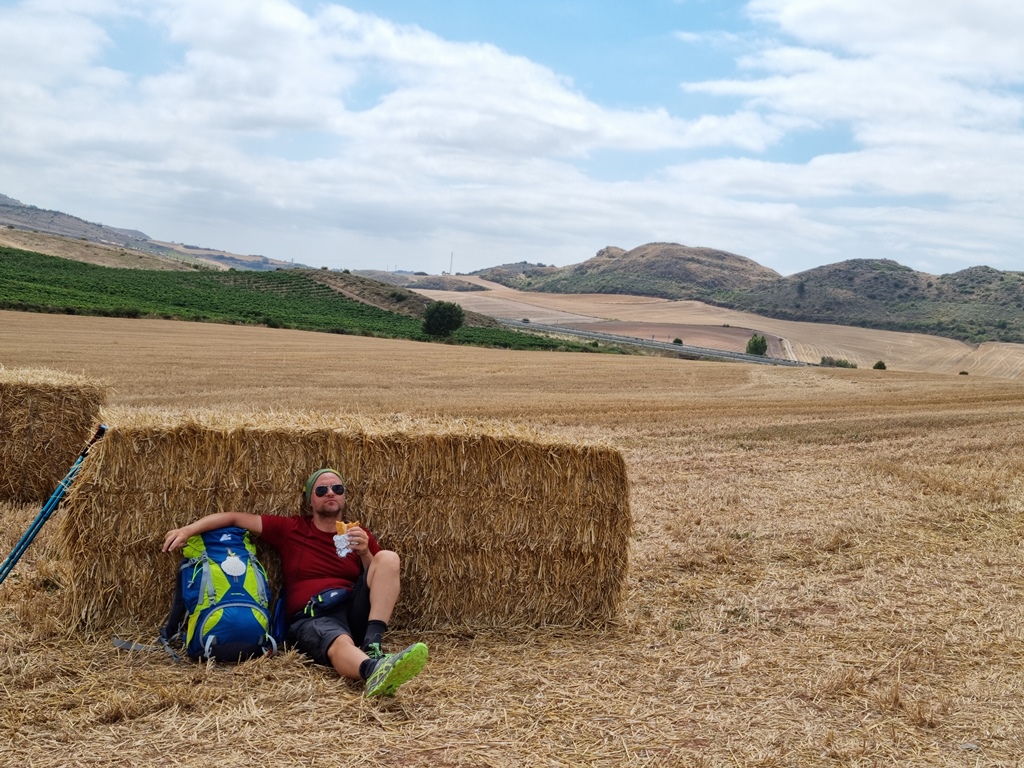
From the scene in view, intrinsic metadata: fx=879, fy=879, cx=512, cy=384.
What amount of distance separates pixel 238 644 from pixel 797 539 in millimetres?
5828

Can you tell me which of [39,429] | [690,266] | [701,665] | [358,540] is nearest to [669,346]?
[39,429]

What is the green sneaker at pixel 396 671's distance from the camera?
189 inches

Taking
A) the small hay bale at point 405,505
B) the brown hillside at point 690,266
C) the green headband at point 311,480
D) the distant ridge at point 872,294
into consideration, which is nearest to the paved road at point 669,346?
A: the distant ridge at point 872,294

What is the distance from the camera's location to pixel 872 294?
11250 centimetres

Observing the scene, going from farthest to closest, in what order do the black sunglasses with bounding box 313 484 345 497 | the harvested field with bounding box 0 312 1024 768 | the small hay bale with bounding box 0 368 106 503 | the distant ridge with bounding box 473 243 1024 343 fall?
1. the distant ridge with bounding box 473 243 1024 343
2. the small hay bale with bounding box 0 368 106 503
3. the black sunglasses with bounding box 313 484 345 497
4. the harvested field with bounding box 0 312 1024 768

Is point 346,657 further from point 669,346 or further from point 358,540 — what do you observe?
point 669,346

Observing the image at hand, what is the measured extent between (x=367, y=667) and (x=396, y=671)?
0.30 m

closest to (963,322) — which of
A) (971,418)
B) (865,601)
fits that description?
(971,418)

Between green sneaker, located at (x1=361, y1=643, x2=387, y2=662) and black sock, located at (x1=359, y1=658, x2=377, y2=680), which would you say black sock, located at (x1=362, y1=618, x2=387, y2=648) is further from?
black sock, located at (x1=359, y1=658, x2=377, y2=680)

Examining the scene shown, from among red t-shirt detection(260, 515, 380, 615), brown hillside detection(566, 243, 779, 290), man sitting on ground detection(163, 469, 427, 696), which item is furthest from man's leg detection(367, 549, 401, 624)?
brown hillside detection(566, 243, 779, 290)

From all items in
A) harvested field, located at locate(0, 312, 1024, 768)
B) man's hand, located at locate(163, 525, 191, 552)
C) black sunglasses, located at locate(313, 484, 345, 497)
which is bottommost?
harvested field, located at locate(0, 312, 1024, 768)

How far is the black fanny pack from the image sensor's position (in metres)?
5.65

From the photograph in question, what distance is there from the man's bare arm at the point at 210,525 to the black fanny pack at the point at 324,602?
2.04 ft

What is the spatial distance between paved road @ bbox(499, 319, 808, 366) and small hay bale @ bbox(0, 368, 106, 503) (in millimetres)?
47742
